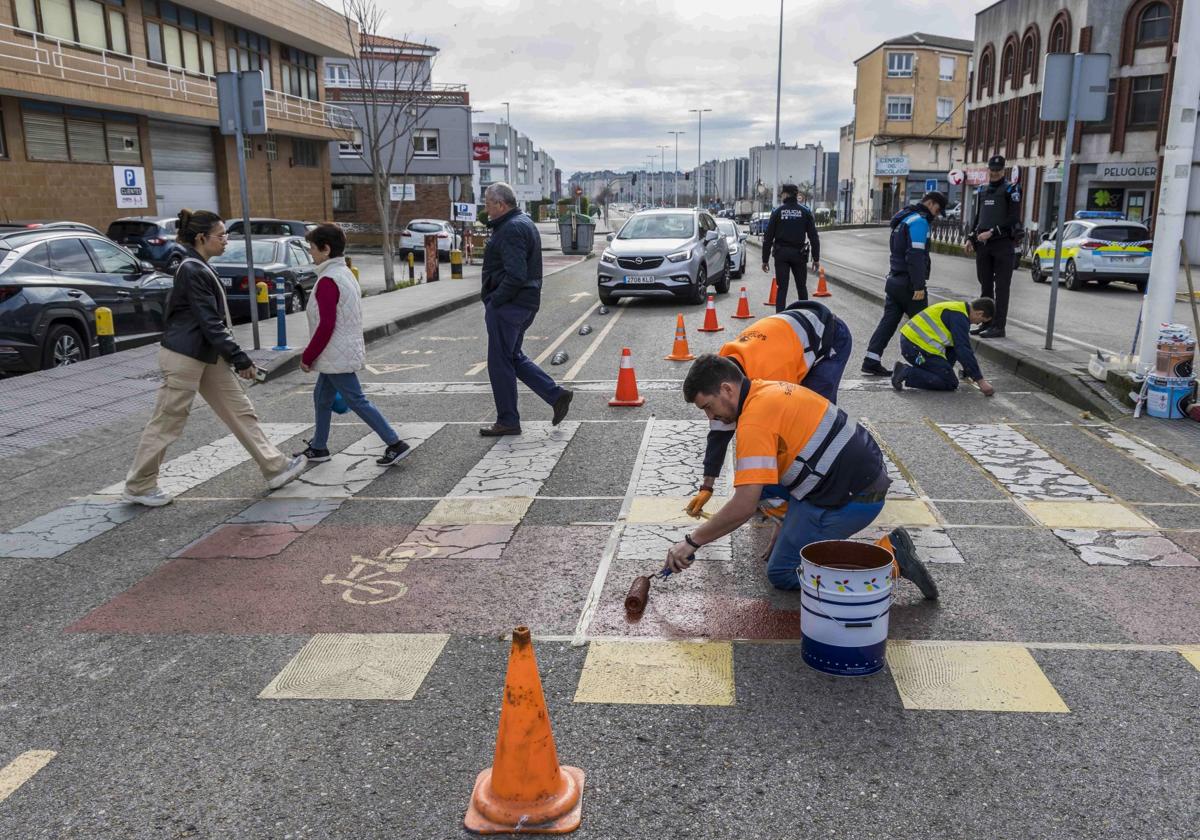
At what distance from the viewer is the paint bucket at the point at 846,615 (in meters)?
3.89

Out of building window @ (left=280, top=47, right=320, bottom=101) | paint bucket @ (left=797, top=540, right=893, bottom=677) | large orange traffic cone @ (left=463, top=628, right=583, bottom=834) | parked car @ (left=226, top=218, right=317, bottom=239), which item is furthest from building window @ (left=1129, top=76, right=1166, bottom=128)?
large orange traffic cone @ (left=463, top=628, right=583, bottom=834)

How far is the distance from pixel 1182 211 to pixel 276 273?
527 inches

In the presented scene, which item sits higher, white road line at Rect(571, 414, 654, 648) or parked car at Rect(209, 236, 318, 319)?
parked car at Rect(209, 236, 318, 319)

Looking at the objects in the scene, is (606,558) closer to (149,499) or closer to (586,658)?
(586,658)

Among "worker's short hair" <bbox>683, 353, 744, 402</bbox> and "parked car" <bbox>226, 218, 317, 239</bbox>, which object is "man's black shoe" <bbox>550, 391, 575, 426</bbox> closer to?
"worker's short hair" <bbox>683, 353, 744, 402</bbox>

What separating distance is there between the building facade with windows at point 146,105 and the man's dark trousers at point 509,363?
65.4 ft

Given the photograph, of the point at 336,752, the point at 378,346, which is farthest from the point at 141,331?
the point at 336,752

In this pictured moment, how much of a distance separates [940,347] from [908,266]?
106 cm

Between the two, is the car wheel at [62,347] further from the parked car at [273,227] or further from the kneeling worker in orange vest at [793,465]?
the parked car at [273,227]

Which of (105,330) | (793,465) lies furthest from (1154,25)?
(793,465)

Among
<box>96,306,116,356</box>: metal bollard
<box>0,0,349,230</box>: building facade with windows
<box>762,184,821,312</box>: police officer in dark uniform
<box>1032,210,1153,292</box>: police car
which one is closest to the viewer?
<box>96,306,116,356</box>: metal bollard

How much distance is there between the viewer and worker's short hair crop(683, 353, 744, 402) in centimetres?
410

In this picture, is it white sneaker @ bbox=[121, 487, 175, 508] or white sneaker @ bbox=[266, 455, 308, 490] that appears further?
white sneaker @ bbox=[266, 455, 308, 490]

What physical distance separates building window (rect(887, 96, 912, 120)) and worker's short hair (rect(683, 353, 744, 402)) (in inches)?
3106
